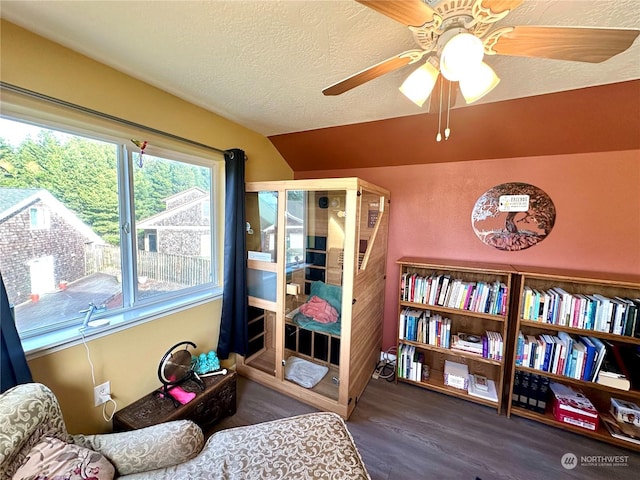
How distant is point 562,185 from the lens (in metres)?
1.96

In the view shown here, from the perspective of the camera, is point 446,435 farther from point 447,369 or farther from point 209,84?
point 209,84

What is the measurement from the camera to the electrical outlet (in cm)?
142

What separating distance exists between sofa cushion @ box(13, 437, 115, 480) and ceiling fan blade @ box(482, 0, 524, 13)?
2121 millimetres

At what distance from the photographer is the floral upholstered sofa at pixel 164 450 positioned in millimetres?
888

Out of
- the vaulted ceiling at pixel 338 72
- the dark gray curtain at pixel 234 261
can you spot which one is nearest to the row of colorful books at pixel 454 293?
the vaulted ceiling at pixel 338 72

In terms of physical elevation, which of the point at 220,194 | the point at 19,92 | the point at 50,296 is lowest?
the point at 50,296

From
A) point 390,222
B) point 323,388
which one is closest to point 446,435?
point 323,388

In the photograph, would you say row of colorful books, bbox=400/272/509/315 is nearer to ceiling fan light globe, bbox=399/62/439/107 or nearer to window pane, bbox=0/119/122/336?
ceiling fan light globe, bbox=399/62/439/107

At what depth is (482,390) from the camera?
2074 millimetres

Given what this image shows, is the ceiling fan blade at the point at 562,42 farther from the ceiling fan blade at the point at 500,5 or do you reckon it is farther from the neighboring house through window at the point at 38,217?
the neighboring house through window at the point at 38,217

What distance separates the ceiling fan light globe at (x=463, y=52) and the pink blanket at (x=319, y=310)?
185 cm

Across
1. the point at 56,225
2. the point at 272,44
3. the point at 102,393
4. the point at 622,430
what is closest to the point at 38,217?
the point at 56,225

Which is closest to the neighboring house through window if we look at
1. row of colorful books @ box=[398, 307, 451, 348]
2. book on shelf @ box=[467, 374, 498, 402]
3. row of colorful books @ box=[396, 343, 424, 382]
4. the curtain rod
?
the curtain rod

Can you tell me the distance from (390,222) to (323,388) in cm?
168
